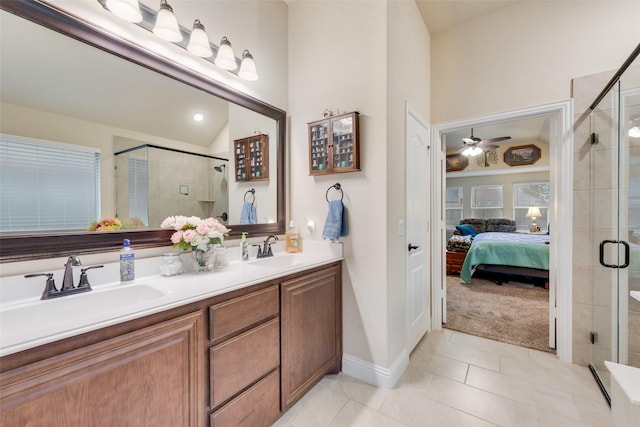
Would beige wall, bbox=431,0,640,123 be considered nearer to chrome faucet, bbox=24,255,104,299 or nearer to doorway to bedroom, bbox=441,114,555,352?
doorway to bedroom, bbox=441,114,555,352

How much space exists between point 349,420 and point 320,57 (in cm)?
257

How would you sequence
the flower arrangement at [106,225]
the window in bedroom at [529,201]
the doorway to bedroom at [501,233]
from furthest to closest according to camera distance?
the window in bedroom at [529,201] → the doorway to bedroom at [501,233] → the flower arrangement at [106,225]

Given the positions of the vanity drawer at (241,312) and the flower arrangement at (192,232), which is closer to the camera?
the vanity drawer at (241,312)

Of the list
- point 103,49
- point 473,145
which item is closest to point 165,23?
point 103,49

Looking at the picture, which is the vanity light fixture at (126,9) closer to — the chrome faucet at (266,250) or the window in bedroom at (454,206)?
the chrome faucet at (266,250)

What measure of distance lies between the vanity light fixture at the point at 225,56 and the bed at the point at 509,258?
425 centimetres

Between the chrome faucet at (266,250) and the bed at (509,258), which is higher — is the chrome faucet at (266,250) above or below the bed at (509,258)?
above

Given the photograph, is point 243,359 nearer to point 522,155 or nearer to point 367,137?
point 367,137

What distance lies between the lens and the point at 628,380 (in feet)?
3.13

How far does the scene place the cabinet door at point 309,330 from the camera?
1.56 metres

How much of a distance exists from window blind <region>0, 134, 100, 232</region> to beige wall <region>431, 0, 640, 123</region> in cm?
279

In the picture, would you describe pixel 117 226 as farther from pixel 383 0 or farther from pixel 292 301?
pixel 383 0

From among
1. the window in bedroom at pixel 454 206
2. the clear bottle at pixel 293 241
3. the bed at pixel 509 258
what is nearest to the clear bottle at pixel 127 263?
the clear bottle at pixel 293 241

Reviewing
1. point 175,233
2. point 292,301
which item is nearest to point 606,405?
point 292,301
